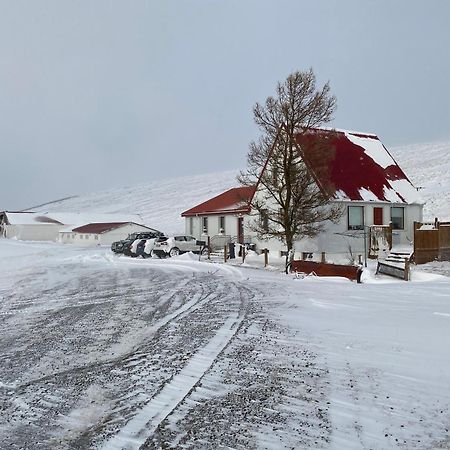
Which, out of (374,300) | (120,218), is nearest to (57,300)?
(374,300)

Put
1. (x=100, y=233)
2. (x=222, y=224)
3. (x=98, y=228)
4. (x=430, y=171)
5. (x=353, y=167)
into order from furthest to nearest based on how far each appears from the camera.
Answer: (x=430, y=171) → (x=98, y=228) → (x=100, y=233) → (x=222, y=224) → (x=353, y=167)

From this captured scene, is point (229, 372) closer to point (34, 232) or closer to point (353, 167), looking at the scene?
point (353, 167)

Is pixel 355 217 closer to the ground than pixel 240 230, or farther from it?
farther from it

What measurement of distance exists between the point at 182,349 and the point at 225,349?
0.70m

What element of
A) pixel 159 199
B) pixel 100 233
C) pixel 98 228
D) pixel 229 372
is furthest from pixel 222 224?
pixel 159 199

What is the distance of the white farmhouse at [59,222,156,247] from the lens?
218 feet

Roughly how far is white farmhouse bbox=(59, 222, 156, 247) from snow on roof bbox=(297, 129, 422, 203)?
132ft

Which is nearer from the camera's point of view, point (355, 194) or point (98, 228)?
point (355, 194)

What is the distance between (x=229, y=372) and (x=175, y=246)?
87.2 ft

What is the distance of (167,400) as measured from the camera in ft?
19.3

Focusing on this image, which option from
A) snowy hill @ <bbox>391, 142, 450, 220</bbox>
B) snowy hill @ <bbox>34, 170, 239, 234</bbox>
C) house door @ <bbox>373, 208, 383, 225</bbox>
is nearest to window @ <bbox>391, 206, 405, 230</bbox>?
house door @ <bbox>373, 208, 383, 225</bbox>

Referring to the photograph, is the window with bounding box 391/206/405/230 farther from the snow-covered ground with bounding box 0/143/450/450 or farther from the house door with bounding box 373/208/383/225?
the snow-covered ground with bounding box 0/143/450/450

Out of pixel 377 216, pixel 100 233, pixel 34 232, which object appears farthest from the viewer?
pixel 34 232

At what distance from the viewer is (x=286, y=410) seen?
550 centimetres
